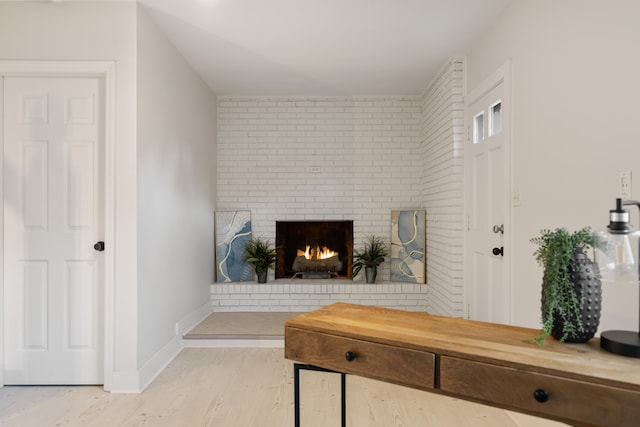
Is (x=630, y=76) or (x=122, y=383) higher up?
(x=630, y=76)

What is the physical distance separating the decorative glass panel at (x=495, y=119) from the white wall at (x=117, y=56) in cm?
264

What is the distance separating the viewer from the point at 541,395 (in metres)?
1.23

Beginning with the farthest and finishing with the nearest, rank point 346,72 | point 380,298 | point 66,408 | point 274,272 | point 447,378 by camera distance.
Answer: point 274,272 < point 380,298 < point 346,72 < point 66,408 < point 447,378

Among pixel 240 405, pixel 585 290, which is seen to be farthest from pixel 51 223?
pixel 585 290

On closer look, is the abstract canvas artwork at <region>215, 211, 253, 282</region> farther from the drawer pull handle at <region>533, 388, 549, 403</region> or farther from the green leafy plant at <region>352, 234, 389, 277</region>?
the drawer pull handle at <region>533, 388, 549, 403</region>

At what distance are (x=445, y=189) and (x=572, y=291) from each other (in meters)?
2.93

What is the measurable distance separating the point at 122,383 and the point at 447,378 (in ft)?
8.11

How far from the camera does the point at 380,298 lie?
5.03m

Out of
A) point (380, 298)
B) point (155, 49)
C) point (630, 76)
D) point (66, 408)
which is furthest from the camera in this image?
point (380, 298)

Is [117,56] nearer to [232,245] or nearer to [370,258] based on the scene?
[232,245]

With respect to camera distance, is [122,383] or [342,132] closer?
[122,383]

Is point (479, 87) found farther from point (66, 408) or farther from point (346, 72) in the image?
point (66, 408)

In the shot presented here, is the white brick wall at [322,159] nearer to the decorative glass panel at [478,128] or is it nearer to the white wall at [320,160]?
the white wall at [320,160]

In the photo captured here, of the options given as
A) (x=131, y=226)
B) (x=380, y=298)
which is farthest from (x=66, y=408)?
(x=380, y=298)
